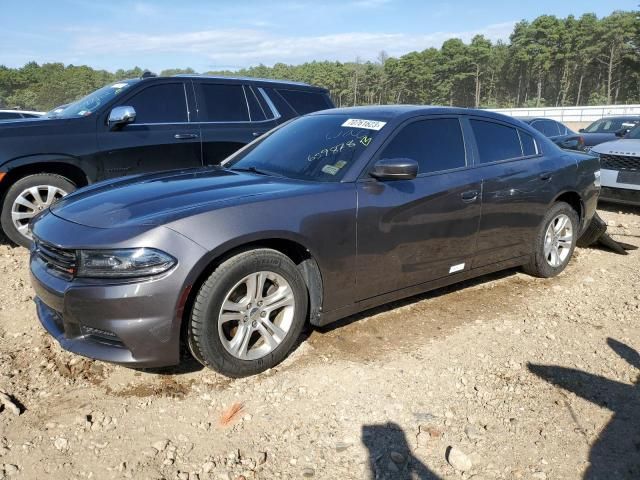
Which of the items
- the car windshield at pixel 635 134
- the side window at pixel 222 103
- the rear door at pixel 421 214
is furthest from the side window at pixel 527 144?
the car windshield at pixel 635 134

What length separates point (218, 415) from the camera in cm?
276

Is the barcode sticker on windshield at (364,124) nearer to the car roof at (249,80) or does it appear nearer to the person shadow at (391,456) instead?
the person shadow at (391,456)

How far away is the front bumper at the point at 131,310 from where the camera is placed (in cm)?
265

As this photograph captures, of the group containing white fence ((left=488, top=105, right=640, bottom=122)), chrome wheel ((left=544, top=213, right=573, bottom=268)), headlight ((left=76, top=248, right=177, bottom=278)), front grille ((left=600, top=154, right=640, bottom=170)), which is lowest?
white fence ((left=488, top=105, right=640, bottom=122))

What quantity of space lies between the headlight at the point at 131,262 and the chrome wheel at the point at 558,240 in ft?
12.0

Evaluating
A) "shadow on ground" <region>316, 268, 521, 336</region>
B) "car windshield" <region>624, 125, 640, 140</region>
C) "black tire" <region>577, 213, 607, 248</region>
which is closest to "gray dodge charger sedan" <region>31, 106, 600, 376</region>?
"shadow on ground" <region>316, 268, 521, 336</region>


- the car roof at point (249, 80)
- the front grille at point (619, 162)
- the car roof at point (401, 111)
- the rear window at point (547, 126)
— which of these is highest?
the car roof at point (249, 80)

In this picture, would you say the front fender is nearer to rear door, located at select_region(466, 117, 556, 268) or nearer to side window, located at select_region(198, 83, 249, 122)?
side window, located at select_region(198, 83, 249, 122)

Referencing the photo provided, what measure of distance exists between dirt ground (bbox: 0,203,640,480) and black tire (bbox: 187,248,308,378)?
0.12 m

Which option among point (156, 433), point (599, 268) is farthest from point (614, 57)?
point (156, 433)

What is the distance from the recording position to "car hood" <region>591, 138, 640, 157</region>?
7911 millimetres

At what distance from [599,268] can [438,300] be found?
7.03 ft

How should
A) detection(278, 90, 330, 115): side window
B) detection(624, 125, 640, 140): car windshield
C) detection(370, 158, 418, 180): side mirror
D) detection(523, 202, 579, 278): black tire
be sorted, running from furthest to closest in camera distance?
1. detection(624, 125, 640, 140): car windshield
2. detection(278, 90, 330, 115): side window
3. detection(523, 202, 579, 278): black tire
4. detection(370, 158, 418, 180): side mirror

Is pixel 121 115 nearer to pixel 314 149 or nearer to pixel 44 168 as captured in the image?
pixel 44 168
